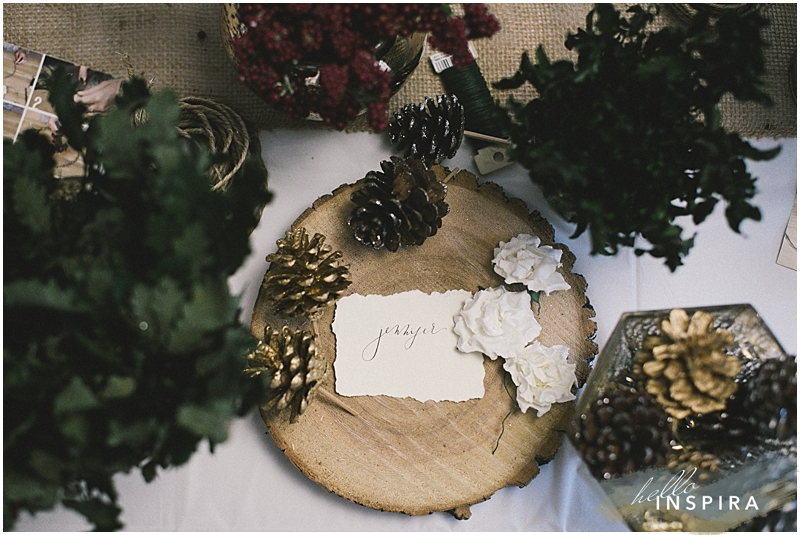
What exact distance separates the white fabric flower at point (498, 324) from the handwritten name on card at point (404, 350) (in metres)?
0.02

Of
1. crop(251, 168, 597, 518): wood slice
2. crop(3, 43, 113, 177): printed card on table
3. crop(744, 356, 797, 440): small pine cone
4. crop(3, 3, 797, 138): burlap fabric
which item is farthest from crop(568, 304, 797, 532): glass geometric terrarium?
crop(3, 43, 113, 177): printed card on table

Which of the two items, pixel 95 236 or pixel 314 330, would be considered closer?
pixel 95 236

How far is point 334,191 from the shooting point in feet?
3.10

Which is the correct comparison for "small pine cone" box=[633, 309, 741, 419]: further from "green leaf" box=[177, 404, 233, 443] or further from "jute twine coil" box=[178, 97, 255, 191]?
"jute twine coil" box=[178, 97, 255, 191]

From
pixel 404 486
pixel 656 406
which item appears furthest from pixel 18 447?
pixel 656 406

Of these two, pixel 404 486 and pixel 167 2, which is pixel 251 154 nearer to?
pixel 167 2

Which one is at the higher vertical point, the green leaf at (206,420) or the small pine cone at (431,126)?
the small pine cone at (431,126)

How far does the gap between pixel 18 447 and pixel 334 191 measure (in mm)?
556

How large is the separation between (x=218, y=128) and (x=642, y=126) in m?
0.65

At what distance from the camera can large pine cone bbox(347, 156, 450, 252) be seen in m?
0.87

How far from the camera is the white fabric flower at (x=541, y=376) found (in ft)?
2.94

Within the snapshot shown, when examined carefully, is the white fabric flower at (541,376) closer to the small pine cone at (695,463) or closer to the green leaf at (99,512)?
the small pine cone at (695,463)

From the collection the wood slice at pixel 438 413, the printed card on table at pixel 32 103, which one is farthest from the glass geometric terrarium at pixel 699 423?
the printed card on table at pixel 32 103

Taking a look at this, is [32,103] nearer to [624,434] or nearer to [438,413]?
[438,413]
